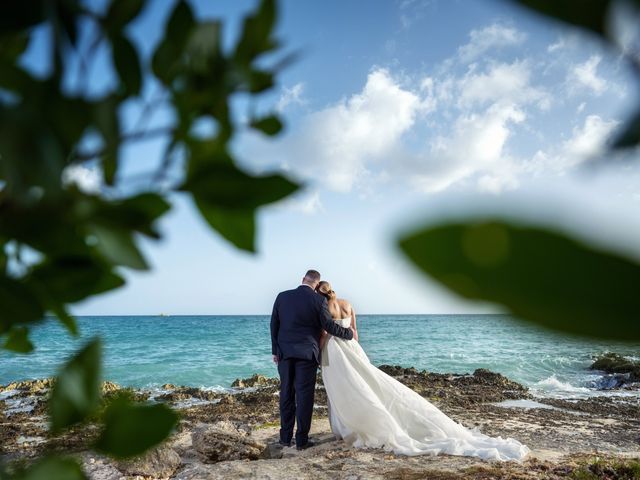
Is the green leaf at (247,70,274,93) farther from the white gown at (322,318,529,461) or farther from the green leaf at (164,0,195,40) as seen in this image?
the white gown at (322,318,529,461)

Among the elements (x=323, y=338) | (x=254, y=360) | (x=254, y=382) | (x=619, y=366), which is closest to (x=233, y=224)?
(x=323, y=338)

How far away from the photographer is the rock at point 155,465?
5.47m

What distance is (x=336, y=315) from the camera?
7.11m

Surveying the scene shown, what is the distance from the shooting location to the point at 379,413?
21.4 feet

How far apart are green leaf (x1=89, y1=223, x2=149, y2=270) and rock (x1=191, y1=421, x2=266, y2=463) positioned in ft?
21.0

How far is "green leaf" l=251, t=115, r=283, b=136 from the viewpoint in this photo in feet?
1.58

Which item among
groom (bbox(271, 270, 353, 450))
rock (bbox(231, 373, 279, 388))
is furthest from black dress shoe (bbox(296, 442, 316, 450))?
rock (bbox(231, 373, 279, 388))

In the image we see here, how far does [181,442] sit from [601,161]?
7.99m

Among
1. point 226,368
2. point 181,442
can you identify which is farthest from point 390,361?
point 181,442

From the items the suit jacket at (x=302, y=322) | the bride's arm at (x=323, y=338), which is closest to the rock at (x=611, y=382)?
the bride's arm at (x=323, y=338)

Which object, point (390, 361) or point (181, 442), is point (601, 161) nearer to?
point (181, 442)

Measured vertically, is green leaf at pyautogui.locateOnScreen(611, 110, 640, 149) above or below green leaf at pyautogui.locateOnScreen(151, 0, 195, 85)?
below

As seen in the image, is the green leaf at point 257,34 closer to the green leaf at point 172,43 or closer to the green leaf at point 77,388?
the green leaf at point 172,43

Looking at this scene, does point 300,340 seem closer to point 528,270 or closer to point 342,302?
point 342,302
